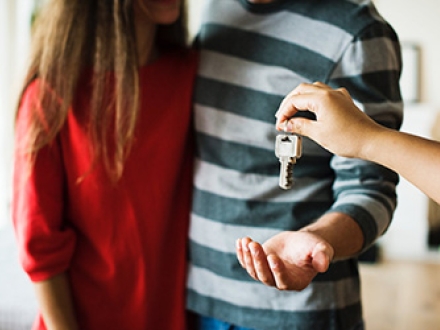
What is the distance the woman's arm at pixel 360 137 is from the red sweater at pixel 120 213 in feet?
1.42

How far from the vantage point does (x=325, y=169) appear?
1.01m

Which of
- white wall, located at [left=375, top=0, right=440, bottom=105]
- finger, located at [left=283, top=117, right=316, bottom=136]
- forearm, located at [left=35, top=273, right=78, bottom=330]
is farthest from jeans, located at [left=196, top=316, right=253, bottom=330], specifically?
white wall, located at [left=375, top=0, right=440, bottom=105]

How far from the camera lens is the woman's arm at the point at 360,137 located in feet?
1.90

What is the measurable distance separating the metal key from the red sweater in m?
0.40

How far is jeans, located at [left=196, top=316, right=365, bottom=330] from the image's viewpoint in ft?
3.49

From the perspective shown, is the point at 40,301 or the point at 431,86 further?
the point at 431,86

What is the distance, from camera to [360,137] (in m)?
0.62

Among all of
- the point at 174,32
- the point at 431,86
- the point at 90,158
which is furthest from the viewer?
the point at 431,86

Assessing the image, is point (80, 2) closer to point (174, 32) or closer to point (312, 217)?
point (174, 32)

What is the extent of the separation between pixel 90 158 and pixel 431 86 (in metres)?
3.37

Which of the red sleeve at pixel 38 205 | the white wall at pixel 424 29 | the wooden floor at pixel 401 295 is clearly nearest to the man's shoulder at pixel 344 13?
the red sleeve at pixel 38 205

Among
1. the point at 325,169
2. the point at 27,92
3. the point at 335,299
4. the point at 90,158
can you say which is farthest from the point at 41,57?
the point at 335,299

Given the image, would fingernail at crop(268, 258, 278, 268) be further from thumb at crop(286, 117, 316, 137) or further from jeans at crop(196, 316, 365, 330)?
jeans at crop(196, 316, 365, 330)

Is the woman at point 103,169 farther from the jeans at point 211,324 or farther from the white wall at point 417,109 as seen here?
the white wall at point 417,109
